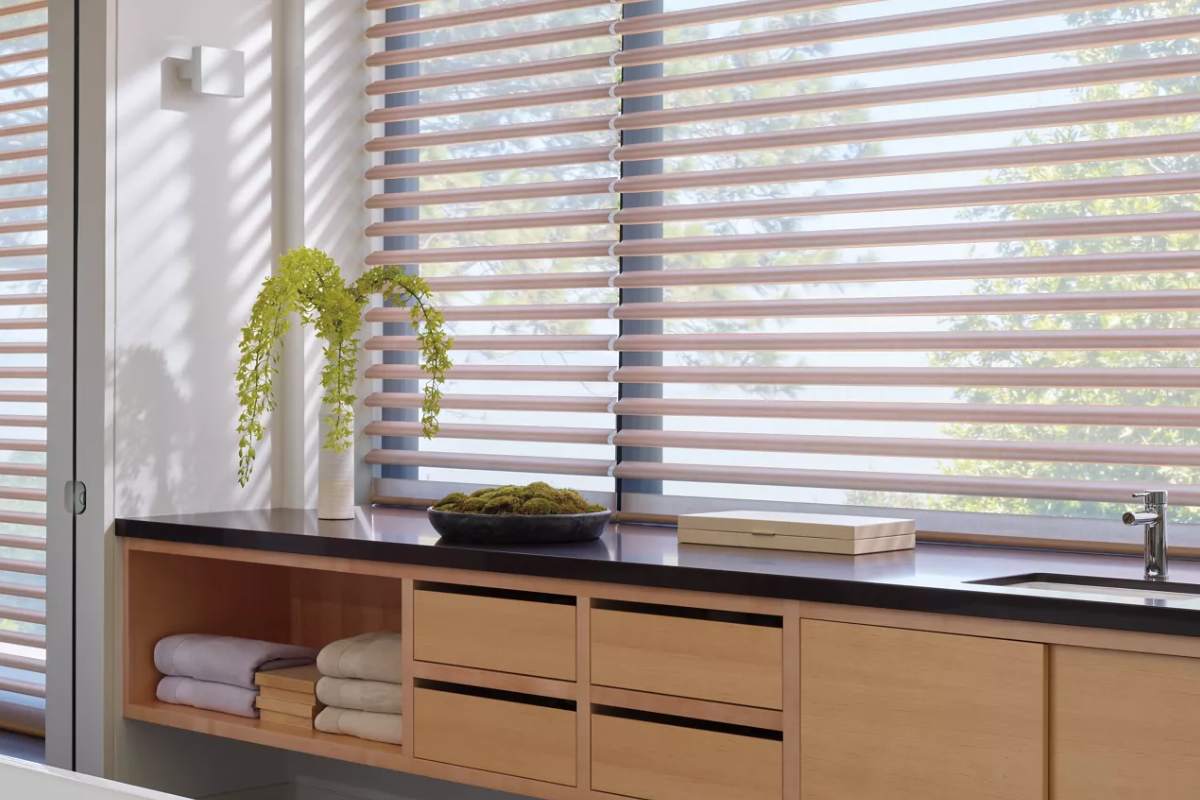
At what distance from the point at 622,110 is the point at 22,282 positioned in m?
1.39

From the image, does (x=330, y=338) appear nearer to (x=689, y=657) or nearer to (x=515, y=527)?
(x=515, y=527)

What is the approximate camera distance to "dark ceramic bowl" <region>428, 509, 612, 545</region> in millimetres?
2477

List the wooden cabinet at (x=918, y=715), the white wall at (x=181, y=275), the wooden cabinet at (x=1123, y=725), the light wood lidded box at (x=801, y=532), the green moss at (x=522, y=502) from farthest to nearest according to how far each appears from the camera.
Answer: the white wall at (x=181, y=275)
the green moss at (x=522, y=502)
the light wood lidded box at (x=801, y=532)
the wooden cabinet at (x=918, y=715)
the wooden cabinet at (x=1123, y=725)

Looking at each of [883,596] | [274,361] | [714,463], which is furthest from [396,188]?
[883,596]

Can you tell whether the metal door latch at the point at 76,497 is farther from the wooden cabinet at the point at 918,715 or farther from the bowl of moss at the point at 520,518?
the wooden cabinet at the point at 918,715

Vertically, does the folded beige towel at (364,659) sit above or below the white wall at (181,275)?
below

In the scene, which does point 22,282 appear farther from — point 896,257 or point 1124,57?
point 1124,57

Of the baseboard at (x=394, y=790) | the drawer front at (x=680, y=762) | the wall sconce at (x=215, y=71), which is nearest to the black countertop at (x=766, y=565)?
the drawer front at (x=680, y=762)

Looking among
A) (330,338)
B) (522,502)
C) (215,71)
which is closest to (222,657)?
(330,338)

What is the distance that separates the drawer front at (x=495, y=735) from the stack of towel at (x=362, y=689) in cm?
13

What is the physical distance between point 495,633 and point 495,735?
0.18 meters

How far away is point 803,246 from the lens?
2746 mm

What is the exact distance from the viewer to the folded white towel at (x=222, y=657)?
2891mm

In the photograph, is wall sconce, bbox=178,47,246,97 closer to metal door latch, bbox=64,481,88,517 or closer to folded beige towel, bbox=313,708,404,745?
metal door latch, bbox=64,481,88,517
